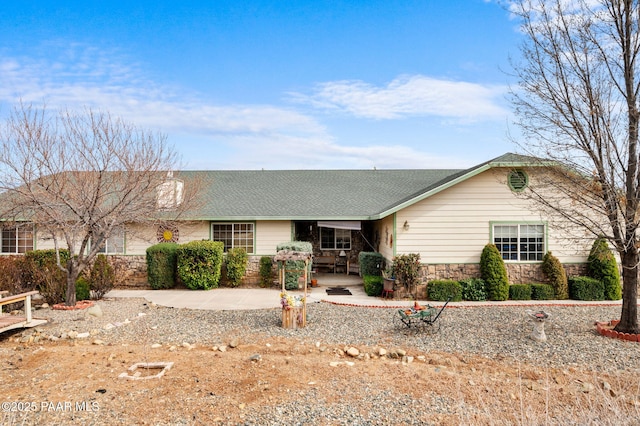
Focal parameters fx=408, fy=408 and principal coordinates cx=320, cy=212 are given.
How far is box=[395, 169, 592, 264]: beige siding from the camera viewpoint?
486 inches

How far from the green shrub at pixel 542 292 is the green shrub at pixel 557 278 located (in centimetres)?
19

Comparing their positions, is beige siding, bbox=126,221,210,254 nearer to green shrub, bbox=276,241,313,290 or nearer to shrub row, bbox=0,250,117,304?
shrub row, bbox=0,250,117,304

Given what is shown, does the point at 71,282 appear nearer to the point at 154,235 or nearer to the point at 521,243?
the point at 154,235

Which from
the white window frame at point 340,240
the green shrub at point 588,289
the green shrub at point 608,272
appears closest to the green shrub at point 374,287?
the white window frame at point 340,240

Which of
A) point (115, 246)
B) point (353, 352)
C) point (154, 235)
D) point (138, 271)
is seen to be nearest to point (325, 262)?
point (154, 235)

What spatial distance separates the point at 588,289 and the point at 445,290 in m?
4.14

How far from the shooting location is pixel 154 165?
11398mm

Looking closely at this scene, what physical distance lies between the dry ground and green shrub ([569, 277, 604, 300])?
6.17 metres

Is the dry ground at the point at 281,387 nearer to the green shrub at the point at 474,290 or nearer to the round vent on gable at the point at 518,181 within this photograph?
the green shrub at the point at 474,290

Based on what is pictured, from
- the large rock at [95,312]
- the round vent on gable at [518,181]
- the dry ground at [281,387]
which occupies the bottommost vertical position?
the dry ground at [281,387]

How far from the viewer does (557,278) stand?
1194 centimetres

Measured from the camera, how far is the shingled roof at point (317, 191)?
14.6 meters

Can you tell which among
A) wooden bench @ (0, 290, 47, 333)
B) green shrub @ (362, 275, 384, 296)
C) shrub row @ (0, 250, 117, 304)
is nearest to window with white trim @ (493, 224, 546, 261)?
green shrub @ (362, 275, 384, 296)

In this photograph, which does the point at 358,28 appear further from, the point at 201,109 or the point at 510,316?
the point at 510,316
